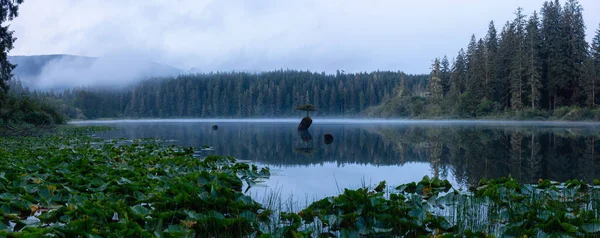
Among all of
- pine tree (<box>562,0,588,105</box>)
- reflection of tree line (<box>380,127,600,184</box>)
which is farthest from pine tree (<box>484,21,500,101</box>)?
reflection of tree line (<box>380,127,600,184</box>)

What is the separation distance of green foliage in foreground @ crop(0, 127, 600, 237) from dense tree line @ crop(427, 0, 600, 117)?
4791 cm

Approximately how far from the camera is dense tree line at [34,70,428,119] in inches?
4747

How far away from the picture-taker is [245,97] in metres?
123

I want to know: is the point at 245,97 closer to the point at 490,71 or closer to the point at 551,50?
the point at 490,71

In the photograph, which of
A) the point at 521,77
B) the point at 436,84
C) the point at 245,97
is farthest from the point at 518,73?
the point at 245,97

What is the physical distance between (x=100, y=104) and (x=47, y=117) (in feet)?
370

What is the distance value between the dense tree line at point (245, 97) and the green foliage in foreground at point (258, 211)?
110 metres

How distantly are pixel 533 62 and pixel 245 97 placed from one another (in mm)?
87587

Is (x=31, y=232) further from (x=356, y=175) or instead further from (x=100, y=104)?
(x=100, y=104)

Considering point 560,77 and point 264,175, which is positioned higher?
point 560,77

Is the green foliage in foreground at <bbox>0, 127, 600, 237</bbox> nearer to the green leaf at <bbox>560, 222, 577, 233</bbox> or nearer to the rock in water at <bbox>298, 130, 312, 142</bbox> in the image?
the green leaf at <bbox>560, 222, 577, 233</bbox>

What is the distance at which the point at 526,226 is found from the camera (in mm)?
4160

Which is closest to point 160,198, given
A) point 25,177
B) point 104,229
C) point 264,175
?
point 104,229

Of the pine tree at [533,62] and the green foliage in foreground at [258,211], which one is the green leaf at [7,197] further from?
the pine tree at [533,62]
